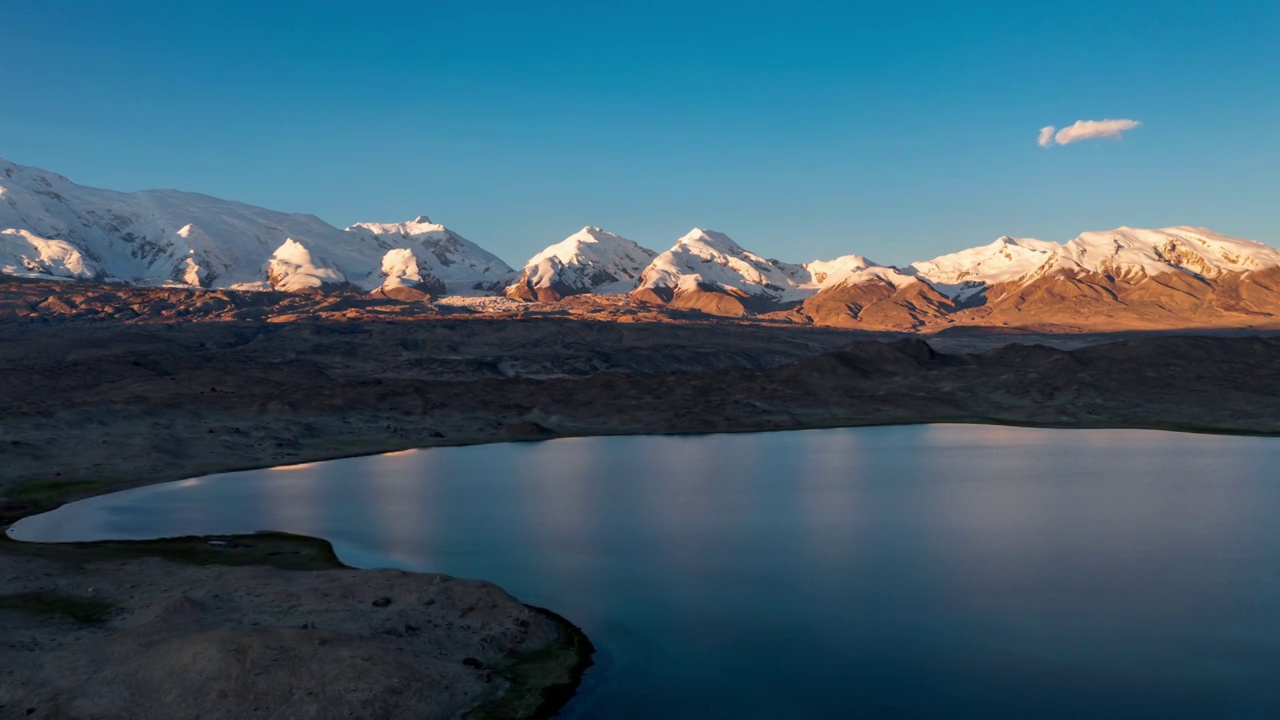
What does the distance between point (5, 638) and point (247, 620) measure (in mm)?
7974

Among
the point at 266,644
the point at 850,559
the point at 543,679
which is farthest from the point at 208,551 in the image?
the point at 850,559

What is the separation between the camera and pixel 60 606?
135ft

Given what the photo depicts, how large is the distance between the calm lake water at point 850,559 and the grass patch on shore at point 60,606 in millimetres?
13674

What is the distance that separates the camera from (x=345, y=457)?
10556 centimetres

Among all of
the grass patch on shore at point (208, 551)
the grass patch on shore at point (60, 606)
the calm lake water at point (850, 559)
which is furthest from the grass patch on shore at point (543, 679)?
the grass patch on shore at point (208, 551)

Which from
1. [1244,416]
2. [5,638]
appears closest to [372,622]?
[5,638]

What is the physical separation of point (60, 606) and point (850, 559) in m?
35.7

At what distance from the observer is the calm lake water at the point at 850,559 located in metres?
33.8

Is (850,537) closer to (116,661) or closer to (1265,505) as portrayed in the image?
(1265,505)

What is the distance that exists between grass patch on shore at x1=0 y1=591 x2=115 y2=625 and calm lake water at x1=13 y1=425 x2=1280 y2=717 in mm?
13674

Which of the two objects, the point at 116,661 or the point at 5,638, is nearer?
the point at 116,661

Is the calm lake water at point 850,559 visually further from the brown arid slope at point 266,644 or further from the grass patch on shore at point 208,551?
the brown arid slope at point 266,644

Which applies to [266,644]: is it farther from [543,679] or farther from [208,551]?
[208,551]

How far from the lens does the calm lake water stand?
33.8 m
